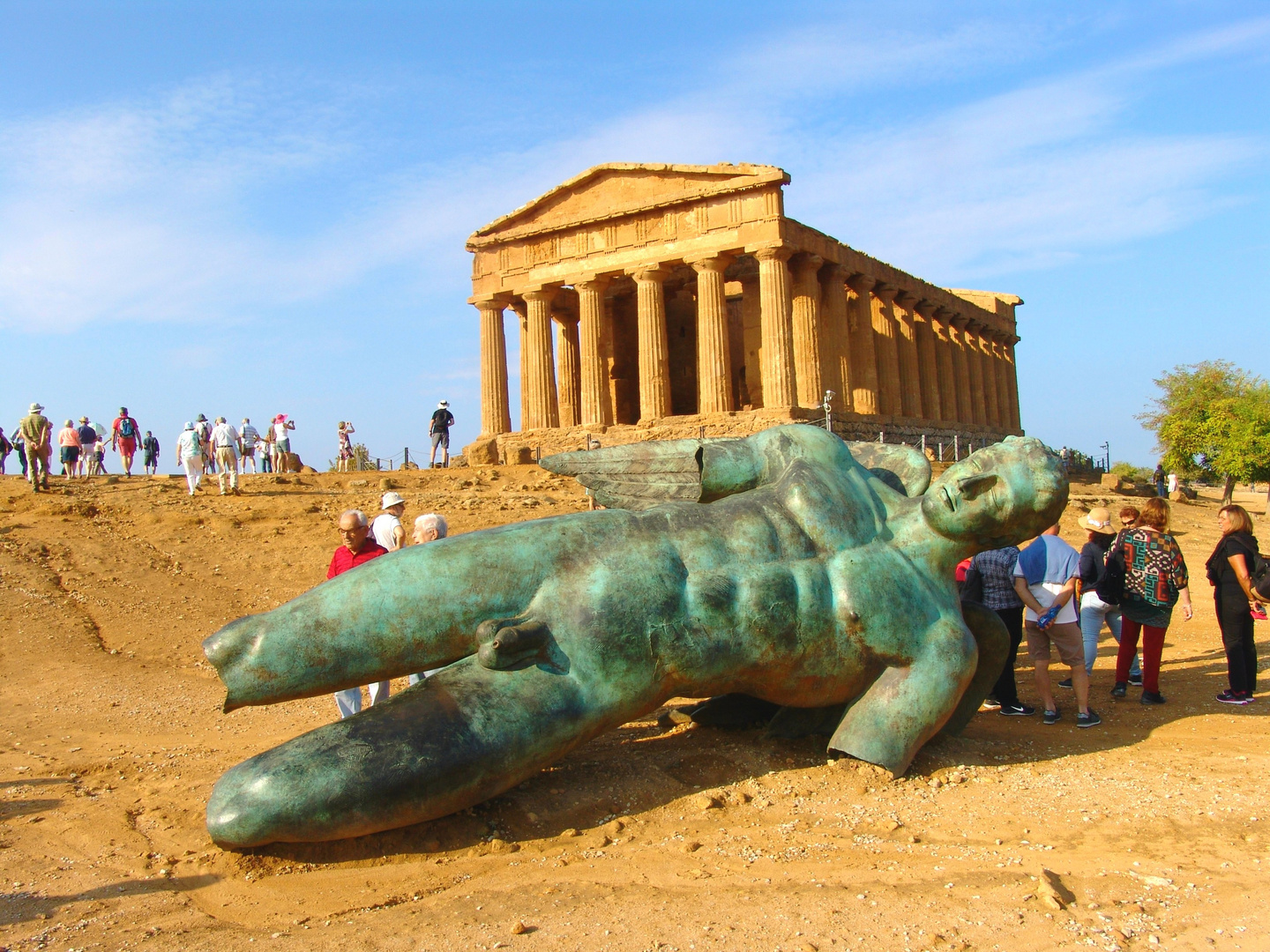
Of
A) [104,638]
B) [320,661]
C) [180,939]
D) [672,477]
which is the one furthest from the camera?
[104,638]

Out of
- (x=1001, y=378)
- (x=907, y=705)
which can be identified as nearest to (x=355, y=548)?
(x=907, y=705)

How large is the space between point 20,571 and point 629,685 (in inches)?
428

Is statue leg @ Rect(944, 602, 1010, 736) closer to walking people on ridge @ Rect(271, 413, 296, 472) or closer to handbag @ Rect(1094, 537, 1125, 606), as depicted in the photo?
handbag @ Rect(1094, 537, 1125, 606)

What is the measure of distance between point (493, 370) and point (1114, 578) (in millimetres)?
23763

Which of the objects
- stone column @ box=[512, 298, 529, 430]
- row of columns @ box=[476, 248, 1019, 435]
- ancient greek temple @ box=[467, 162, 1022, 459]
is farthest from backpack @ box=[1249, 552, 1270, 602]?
stone column @ box=[512, 298, 529, 430]

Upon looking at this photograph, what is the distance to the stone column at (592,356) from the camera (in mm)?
27672

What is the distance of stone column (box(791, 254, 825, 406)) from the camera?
1030 inches

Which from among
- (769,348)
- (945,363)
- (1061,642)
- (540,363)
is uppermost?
(945,363)

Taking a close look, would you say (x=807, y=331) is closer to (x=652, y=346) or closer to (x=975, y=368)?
(x=652, y=346)

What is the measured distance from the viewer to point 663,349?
89.0 ft

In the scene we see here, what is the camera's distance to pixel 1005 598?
7.27m

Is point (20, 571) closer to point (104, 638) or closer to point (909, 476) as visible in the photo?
point (104, 638)

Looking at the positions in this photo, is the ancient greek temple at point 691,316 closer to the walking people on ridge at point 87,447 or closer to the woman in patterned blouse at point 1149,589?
the walking people on ridge at point 87,447

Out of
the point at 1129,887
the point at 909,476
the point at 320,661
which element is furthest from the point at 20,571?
the point at 1129,887
